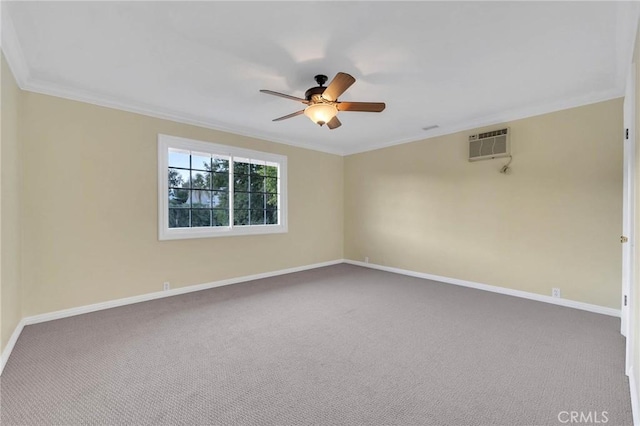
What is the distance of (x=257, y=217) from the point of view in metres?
4.88

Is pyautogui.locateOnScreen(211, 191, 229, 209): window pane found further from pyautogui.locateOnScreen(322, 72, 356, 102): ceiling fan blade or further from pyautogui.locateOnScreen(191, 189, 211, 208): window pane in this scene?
pyautogui.locateOnScreen(322, 72, 356, 102): ceiling fan blade

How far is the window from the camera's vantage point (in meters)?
3.89

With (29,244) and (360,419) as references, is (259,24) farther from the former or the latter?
(29,244)

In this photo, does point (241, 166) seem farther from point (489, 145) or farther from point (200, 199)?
point (489, 145)

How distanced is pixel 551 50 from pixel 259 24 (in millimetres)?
2397

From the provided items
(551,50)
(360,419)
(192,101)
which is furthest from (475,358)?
(192,101)

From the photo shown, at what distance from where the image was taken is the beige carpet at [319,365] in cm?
165

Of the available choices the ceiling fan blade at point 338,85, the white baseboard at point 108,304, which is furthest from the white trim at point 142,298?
the ceiling fan blade at point 338,85

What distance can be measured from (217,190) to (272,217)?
44.4 inches

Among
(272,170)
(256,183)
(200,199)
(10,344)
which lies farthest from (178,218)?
(10,344)

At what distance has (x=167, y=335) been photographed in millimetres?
2648

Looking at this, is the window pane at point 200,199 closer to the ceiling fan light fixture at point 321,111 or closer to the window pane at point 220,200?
the window pane at point 220,200

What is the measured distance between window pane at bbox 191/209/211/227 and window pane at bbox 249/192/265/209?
75 centimetres

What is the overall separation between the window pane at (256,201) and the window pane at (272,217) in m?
0.19
